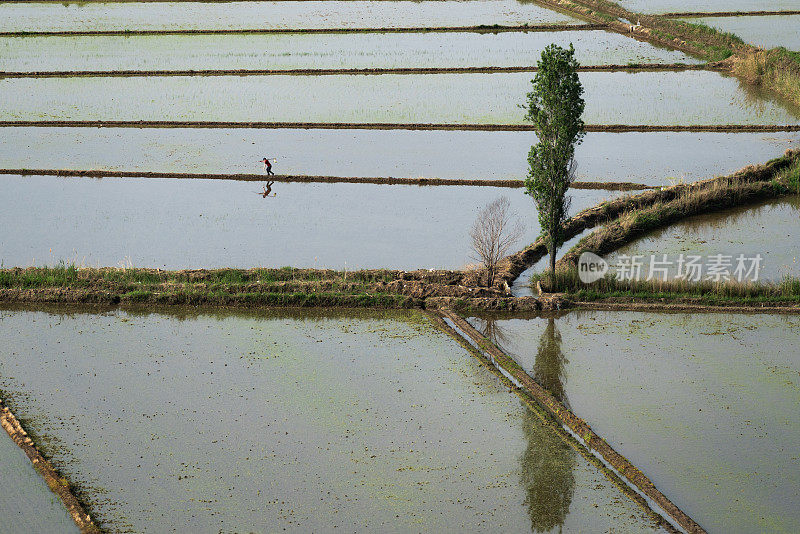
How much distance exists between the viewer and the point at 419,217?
11.8 metres

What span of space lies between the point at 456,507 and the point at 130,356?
430cm

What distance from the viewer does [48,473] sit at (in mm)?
6887

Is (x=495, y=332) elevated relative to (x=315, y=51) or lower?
lower

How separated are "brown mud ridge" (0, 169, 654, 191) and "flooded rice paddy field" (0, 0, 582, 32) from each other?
9.53 metres

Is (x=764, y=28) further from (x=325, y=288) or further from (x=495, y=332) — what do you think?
(x=325, y=288)

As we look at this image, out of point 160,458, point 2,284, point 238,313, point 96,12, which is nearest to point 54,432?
point 160,458

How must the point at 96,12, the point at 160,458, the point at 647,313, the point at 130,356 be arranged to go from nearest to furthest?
the point at 160,458, the point at 130,356, the point at 647,313, the point at 96,12

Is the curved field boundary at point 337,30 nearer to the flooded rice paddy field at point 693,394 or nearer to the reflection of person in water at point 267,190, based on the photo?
the reflection of person in water at point 267,190

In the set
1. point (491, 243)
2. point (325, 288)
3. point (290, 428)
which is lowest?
point (290, 428)

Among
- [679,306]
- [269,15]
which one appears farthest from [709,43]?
[269,15]

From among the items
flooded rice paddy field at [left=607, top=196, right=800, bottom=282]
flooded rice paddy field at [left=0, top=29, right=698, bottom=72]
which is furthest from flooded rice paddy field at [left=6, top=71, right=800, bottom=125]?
flooded rice paddy field at [left=607, top=196, right=800, bottom=282]

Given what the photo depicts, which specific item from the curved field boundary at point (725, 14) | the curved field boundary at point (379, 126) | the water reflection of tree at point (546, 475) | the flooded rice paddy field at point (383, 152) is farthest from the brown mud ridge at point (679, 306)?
the curved field boundary at point (725, 14)

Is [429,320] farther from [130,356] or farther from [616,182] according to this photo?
[616,182]

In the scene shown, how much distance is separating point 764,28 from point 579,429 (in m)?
16.6
